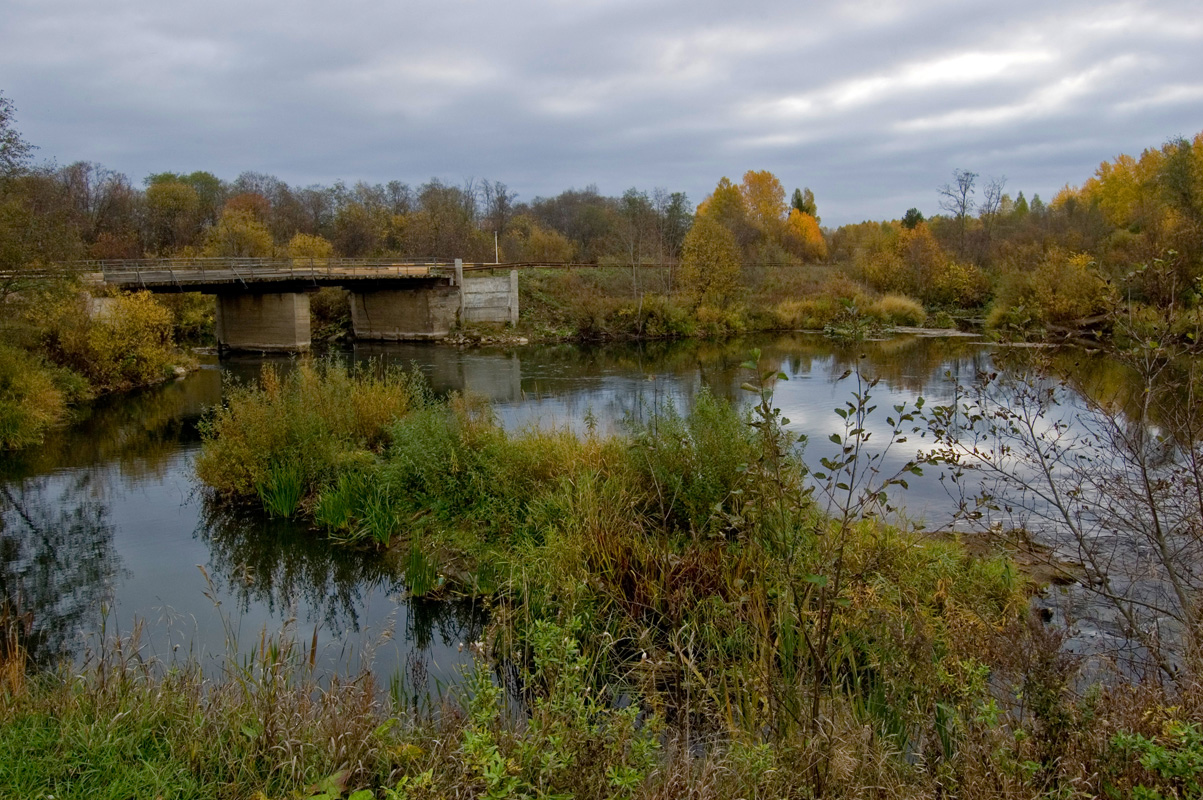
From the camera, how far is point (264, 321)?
37844 millimetres

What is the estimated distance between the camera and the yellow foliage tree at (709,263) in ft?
140

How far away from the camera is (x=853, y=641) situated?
640 centimetres

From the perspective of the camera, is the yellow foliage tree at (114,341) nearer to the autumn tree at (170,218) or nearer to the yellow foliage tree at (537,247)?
the autumn tree at (170,218)

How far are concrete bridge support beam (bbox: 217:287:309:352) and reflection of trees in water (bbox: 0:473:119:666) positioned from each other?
2388cm

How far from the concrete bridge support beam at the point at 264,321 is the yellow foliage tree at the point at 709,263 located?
19273 mm

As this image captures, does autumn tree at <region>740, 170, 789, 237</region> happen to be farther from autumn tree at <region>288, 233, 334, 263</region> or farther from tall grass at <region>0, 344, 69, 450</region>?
tall grass at <region>0, 344, 69, 450</region>

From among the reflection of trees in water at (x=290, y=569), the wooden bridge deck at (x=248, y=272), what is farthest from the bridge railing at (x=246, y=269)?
the reflection of trees in water at (x=290, y=569)

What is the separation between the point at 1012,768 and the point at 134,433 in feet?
64.5

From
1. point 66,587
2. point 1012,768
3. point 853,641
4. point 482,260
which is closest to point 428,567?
point 66,587

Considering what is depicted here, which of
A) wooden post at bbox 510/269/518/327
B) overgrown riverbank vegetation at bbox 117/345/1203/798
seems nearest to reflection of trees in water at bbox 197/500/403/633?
overgrown riverbank vegetation at bbox 117/345/1203/798

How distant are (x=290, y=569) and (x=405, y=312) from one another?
34545 mm

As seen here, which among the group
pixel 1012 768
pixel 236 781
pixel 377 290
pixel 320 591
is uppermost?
pixel 377 290

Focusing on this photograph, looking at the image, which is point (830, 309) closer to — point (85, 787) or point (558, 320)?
point (558, 320)

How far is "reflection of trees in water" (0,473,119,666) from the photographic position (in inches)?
324
